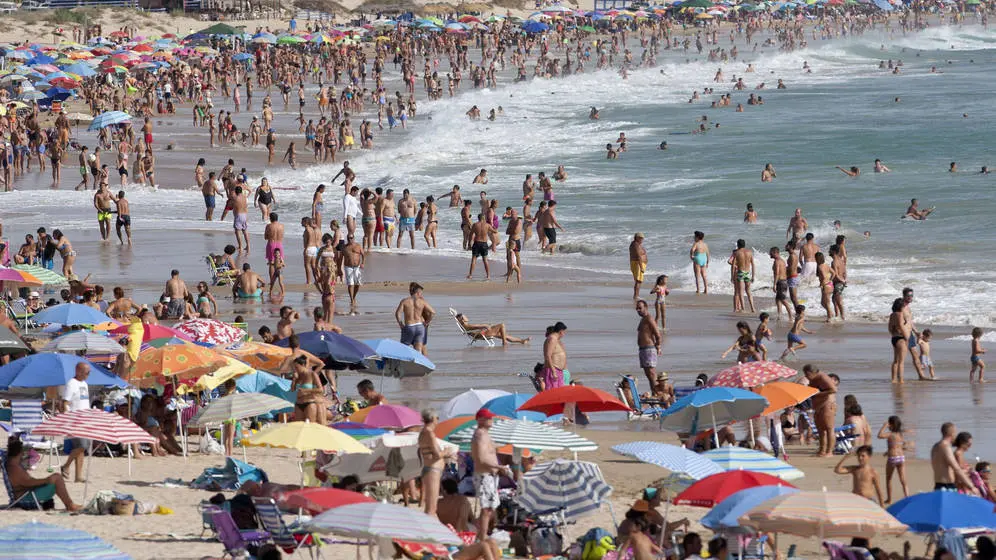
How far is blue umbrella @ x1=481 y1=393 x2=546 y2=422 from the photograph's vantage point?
10.9 metres

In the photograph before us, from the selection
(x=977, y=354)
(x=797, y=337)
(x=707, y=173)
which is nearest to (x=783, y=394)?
(x=977, y=354)

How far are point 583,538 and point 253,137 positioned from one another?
103 feet

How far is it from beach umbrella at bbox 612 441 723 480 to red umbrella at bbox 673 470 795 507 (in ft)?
0.78

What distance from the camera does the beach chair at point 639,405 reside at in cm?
1354

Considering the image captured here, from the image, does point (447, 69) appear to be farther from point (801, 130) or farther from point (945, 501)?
point (945, 501)

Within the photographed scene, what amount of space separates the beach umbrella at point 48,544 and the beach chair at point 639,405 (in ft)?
25.2

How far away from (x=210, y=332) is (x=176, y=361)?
66.0 inches

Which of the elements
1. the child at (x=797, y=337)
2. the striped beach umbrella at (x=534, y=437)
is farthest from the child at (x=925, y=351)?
the striped beach umbrella at (x=534, y=437)

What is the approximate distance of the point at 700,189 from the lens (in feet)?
113

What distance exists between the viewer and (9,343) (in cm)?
1320

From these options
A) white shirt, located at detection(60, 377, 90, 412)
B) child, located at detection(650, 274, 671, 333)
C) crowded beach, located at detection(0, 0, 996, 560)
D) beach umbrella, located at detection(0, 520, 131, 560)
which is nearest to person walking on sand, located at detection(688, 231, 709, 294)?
crowded beach, located at detection(0, 0, 996, 560)

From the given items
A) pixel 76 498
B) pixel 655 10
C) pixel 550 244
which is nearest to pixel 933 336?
pixel 550 244

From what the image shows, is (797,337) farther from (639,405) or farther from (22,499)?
(22,499)

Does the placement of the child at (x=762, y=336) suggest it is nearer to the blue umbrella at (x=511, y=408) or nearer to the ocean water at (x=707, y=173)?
the blue umbrella at (x=511, y=408)
